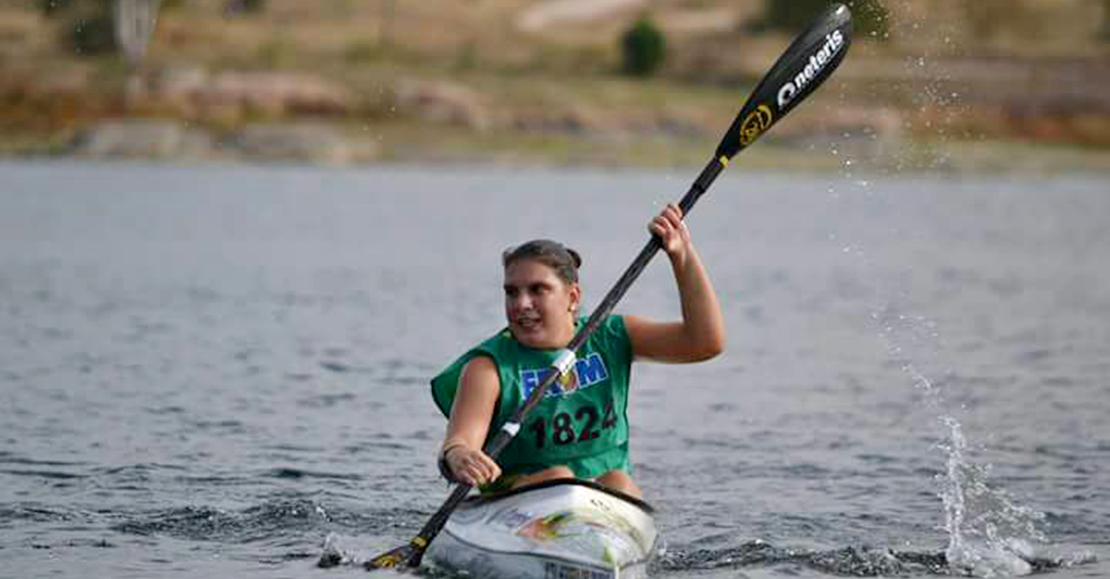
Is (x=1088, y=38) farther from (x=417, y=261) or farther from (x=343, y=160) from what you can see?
(x=417, y=261)

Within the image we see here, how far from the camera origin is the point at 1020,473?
15.4m

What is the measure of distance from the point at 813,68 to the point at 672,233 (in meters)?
2.15

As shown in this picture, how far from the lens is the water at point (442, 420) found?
42.6 feet

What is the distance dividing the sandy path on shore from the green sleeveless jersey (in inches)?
3254

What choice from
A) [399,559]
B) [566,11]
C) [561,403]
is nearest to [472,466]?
[561,403]

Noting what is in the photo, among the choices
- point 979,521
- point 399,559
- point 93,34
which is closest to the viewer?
point 399,559

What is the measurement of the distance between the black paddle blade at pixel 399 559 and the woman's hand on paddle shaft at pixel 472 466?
795 millimetres

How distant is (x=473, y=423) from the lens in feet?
36.2

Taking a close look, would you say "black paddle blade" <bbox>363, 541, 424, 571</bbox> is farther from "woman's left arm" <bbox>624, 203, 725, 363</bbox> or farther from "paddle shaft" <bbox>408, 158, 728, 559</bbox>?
"woman's left arm" <bbox>624, 203, 725, 363</bbox>

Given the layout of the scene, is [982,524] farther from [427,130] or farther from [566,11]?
[566,11]

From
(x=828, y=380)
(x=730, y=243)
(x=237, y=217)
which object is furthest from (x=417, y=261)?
(x=828, y=380)

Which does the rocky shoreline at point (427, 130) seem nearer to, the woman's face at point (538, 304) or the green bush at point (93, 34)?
the green bush at point (93, 34)

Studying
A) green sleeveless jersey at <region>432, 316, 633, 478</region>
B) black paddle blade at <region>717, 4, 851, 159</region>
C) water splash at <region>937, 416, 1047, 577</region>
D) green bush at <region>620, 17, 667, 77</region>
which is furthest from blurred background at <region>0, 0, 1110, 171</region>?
green sleeveless jersey at <region>432, 316, 633, 478</region>

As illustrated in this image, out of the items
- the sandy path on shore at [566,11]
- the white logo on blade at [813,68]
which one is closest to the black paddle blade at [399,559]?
the white logo on blade at [813,68]
